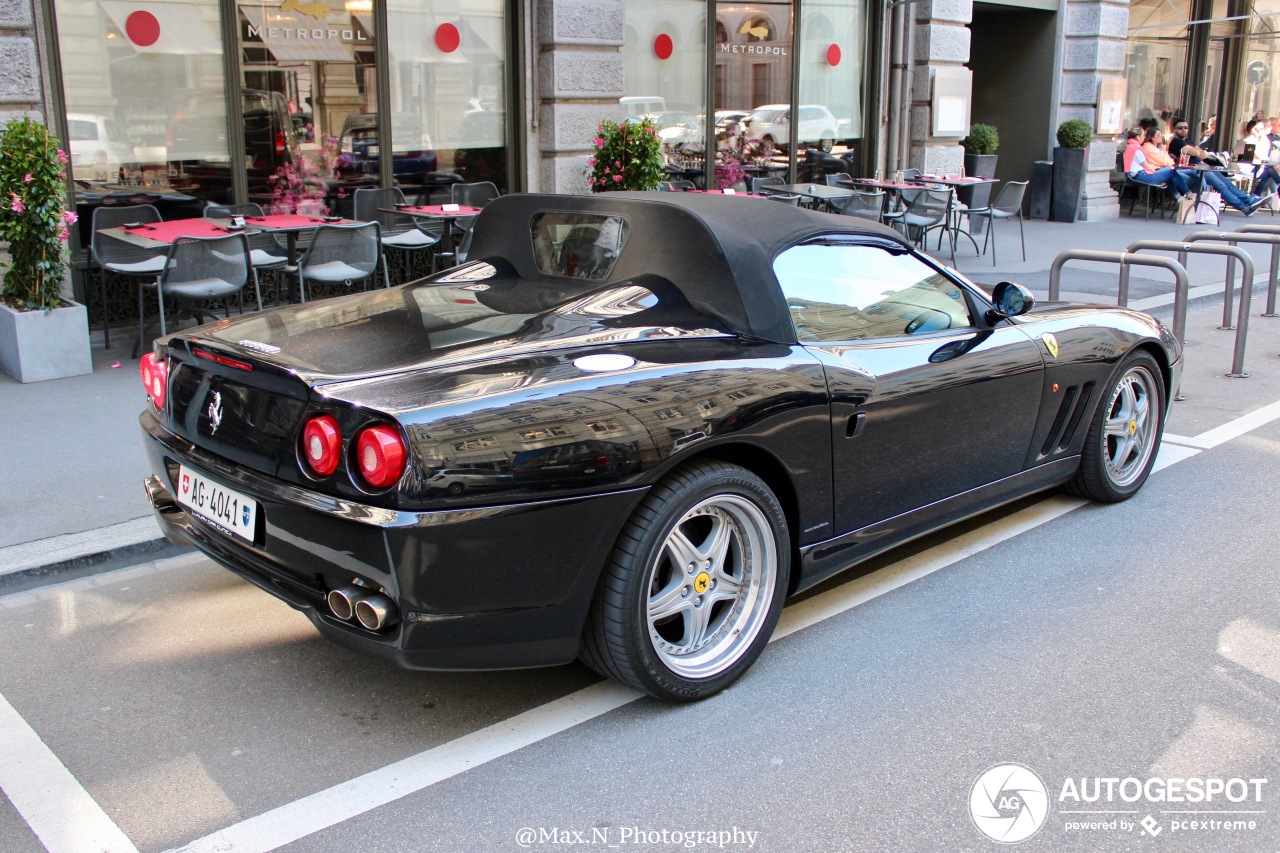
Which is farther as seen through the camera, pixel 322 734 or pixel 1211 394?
pixel 1211 394

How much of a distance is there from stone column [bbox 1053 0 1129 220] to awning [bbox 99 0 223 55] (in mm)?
13453

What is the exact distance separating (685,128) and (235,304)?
5.98m

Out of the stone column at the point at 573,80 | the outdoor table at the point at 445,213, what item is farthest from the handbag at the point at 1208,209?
the outdoor table at the point at 445,213

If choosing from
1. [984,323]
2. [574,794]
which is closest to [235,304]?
[984,323]

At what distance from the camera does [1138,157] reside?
18.9 meters

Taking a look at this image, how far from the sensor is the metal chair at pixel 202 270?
26.1 ft

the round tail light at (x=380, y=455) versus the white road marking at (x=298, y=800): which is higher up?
the round tail light at (x=380, y=455)

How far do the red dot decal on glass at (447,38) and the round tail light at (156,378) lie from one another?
7805 millimetres

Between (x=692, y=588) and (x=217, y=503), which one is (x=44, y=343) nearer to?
(x=217, y=503)

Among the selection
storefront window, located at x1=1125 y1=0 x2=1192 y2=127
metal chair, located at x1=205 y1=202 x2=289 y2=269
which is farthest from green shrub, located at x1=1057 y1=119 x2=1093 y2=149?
metal chair, located at x1=205 y1=202 x2=289 y2=269

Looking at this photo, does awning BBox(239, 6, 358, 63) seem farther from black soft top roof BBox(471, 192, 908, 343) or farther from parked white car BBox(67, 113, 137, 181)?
black soft top roof BBox(471, 192, 908, 343)

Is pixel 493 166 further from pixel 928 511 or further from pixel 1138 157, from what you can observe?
pixel 1138 157

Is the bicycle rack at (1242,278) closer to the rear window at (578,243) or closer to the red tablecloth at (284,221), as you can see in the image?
the rear window at (578,243)

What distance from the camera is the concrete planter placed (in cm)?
764
